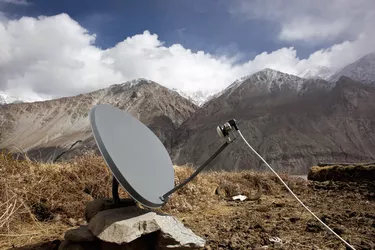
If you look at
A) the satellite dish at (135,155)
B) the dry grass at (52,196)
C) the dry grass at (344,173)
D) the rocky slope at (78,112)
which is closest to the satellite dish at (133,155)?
the satellite dish at (135,155)

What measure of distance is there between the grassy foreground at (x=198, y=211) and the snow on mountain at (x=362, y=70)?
145 metres

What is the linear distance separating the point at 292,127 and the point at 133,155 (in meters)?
81.8

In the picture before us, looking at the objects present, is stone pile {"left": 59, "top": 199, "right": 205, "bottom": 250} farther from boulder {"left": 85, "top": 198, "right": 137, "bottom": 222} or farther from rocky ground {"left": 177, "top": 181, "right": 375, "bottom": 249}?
rocky ground {"left": 177, "top": 181, "right": 375, "bottom": 249}

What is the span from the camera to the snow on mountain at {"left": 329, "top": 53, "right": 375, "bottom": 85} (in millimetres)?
137850

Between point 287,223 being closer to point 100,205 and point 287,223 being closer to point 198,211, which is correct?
point 198,211

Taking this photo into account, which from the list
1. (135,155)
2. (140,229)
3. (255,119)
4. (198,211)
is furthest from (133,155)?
(255,119)

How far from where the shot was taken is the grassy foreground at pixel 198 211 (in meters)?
4.59

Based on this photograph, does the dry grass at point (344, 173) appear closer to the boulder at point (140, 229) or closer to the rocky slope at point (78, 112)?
the boulder at point (140, 229)

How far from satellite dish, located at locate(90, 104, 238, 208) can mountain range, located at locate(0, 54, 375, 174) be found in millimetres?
28988

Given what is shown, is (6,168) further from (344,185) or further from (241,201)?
(344,185)

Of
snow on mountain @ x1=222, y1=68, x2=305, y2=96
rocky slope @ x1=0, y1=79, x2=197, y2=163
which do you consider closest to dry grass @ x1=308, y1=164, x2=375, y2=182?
snow on mountain @ x1=222, y1=68, x2=305, y2=96

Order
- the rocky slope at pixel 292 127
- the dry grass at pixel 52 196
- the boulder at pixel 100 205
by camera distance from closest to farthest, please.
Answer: the boulder at pixel 100 205, the dry grass at pixel 52 196, the rocky slope at pixel 292 127

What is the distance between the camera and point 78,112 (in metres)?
145

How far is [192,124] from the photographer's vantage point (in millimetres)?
109188
